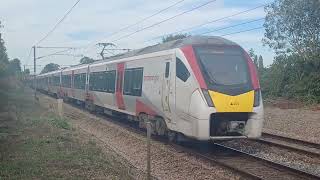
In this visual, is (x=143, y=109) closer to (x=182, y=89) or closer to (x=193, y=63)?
(x=182, y=89)

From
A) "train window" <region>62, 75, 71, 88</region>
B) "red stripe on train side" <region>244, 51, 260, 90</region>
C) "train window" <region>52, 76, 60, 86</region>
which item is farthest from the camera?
"train window" <region>52, 76, 60, 86</region>

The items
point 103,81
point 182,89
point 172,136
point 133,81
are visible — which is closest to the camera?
point 182,89

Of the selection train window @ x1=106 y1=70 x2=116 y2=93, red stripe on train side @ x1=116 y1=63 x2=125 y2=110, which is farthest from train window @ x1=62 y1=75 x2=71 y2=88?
red stripe on train side @ x1=116 y1=63 x2=125 y2=110

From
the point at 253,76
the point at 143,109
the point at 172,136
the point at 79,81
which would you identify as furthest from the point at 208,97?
the point at 79,81

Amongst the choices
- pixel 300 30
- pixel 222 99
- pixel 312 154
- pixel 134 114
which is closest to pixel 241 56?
pixel 222 99

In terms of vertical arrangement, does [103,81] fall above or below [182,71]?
below

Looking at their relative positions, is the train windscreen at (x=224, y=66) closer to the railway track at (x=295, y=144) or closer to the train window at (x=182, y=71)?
the train window at (x=182, y=71)

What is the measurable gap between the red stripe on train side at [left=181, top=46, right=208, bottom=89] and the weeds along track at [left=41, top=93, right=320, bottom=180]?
1.93m

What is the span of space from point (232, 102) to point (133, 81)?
20.5 feet

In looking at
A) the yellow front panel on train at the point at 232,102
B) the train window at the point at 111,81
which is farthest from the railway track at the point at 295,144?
the train window at the point at 111,81

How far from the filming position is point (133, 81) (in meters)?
18.2

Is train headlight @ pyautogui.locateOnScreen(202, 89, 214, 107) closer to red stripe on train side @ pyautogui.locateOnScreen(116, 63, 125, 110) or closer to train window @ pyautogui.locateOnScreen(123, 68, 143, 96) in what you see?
train window @ pyautogui.locateOnScreen(123, 68, 143, 96)

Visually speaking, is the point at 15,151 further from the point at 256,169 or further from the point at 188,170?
the point at 256,169

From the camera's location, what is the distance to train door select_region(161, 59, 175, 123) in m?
13.9
